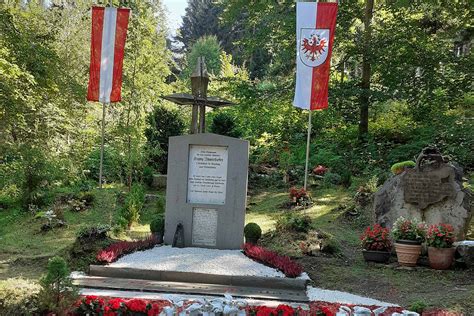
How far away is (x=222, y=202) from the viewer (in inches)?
348

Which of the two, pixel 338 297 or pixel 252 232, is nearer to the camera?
pixel 338 297

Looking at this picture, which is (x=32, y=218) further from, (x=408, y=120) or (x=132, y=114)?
(x=408, y=120)

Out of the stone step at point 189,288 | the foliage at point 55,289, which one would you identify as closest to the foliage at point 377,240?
the stone step at point 189,288

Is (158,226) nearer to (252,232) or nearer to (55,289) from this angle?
(252,232)

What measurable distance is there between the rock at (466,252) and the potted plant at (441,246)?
126mm

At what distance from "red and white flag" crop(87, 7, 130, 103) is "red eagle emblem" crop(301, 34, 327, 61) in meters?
4.06

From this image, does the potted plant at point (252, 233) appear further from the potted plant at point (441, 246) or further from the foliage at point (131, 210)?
the foliage at point (131, 210)

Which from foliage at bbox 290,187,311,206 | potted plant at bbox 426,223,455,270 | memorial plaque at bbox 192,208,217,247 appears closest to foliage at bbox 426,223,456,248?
potted plant at bbox 426,223,455,270

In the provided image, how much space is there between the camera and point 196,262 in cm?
761

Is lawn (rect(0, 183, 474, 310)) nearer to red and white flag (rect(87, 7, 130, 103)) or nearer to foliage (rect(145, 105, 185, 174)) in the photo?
red and white flag (rect(87, 7, 130, 103))

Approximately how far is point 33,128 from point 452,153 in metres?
11.2

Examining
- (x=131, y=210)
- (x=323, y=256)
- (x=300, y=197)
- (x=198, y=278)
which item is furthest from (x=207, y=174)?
(x=300, y=197)

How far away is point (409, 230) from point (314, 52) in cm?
500

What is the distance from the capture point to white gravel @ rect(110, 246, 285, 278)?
7211 mm
